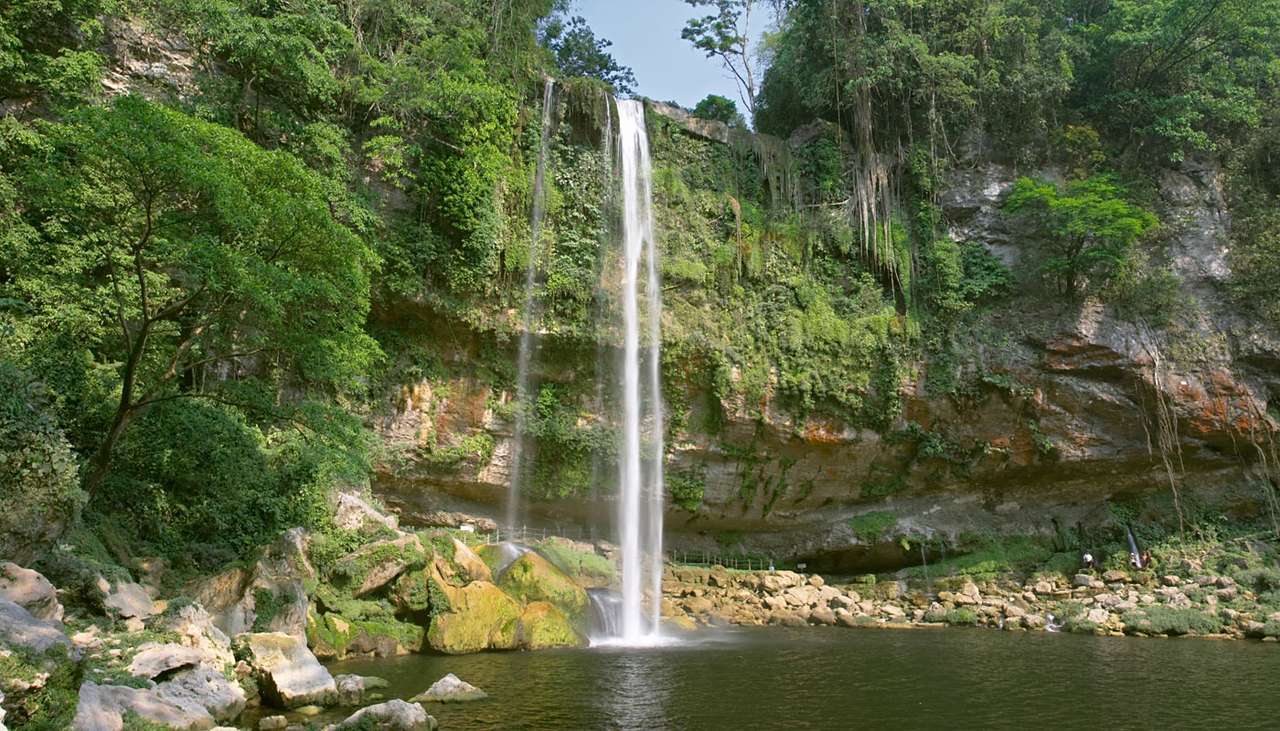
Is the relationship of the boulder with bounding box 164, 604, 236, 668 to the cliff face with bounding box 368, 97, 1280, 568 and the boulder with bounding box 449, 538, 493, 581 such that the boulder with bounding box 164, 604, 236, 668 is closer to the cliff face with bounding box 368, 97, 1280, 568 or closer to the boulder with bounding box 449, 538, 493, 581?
the boulder with bounding box 449, 538, 493, 581

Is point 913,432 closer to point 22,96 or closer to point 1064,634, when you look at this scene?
point 1064,634

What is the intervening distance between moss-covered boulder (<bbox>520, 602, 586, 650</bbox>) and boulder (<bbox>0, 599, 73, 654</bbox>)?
26.1 ft

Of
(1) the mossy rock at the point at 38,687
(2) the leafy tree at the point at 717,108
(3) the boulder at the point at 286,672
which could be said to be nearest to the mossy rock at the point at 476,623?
(3) the boulder at the point at 286,672

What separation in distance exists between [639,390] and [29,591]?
14.7 metres

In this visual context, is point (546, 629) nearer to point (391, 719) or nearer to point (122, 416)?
point (391, 719)

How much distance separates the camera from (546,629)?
42.3ft

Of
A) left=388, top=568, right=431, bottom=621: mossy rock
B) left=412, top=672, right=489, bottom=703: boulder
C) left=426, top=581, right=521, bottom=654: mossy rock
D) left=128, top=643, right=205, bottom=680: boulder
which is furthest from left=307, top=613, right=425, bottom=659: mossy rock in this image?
left=128, top=643, right=205, bottom=680: boulder

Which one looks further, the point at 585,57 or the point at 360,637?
the point at 585,57

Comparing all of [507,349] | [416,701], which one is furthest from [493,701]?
[507,349]

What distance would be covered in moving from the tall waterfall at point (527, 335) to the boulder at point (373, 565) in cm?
686

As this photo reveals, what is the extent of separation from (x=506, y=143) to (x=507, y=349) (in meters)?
5.64

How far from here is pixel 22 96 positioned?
1358 centimetres

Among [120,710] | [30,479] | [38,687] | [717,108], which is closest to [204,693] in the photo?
[120,710]

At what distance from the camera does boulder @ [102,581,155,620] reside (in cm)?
784
